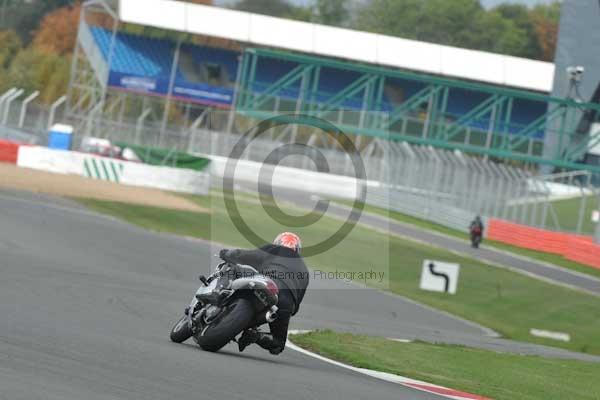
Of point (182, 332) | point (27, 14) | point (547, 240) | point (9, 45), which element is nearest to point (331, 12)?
point (27, 14)

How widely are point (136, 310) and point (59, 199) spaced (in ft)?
53.7

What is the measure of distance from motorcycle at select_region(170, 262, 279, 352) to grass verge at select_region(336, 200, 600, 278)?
25.6 metres

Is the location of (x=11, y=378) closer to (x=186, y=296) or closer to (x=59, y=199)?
(x=186, y=296)

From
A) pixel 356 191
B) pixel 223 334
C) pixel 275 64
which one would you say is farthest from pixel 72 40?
pixel 223 334

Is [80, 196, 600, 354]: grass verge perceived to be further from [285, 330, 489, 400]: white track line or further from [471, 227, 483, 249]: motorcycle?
[285, 330, 489, 400]: white track line

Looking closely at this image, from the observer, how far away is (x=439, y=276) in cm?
2452

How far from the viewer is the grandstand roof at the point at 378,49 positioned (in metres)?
67.9

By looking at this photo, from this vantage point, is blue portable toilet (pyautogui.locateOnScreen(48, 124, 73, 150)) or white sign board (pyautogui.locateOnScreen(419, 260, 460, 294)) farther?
blue portable toilet (pyautogui.locateOnScreen(48, 124, 73, 150))

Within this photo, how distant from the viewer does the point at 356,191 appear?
56.7 meters

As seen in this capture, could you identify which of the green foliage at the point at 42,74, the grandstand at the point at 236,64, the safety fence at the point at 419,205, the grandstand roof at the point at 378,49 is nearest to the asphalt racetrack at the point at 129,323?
the safety fence at the point at 419,205

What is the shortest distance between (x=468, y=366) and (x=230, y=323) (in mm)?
4220

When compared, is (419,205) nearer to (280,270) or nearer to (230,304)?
(280,270)

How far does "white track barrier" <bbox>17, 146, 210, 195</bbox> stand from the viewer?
130 ft

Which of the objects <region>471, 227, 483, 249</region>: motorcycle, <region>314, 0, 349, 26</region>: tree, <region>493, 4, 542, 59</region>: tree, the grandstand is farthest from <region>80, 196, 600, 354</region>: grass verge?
<region>314, 0, 349, 26</region>: tree
